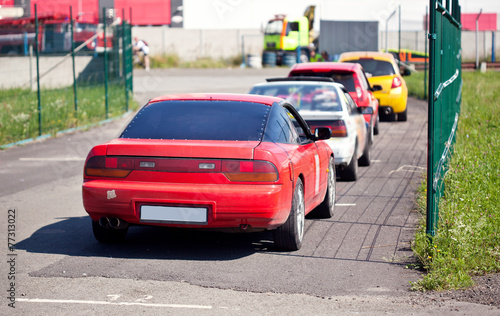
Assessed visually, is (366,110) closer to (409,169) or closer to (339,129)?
(409,169)

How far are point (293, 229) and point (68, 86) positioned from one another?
14009 mm

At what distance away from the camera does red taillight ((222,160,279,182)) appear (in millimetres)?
6086

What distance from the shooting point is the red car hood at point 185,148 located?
20.0 feet

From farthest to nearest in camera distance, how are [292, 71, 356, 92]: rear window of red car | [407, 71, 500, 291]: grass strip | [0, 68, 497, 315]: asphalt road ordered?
1. [292, 71, 356, 92]: rear window of red car
2. [407, 71, 500, 291]: grass strip
3. [0, 68, 497, 315]: asphalt road

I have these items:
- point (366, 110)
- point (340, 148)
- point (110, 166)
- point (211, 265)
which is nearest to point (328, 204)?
point (340, 148)

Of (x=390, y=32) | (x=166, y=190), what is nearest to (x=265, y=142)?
(x=166, y=190)

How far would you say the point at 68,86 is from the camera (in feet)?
63.4

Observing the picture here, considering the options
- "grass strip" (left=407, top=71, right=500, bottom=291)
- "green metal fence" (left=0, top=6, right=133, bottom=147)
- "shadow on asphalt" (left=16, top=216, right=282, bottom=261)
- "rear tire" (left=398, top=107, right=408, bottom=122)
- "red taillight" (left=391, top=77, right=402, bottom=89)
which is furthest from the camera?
"rear tire" (left=398, top=107, right=408, bottom=122)

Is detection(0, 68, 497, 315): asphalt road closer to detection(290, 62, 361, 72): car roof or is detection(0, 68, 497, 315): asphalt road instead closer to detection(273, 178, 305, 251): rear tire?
detection(273, 178, 305, 251): rear tire

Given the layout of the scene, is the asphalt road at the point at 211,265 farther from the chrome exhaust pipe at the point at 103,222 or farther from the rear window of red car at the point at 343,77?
the rear window of red car at the point at 343,77

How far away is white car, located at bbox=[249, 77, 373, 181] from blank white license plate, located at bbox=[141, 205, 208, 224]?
4.08 meters

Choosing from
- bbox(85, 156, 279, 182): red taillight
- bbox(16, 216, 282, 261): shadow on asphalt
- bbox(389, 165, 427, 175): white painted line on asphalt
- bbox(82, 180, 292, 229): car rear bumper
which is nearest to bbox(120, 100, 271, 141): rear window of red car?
bbox(85, 156, 279, 182): red taillight

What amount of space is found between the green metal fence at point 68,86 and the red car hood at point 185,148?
9.19m

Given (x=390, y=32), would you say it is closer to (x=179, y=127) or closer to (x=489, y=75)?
(x=489, y=75)
